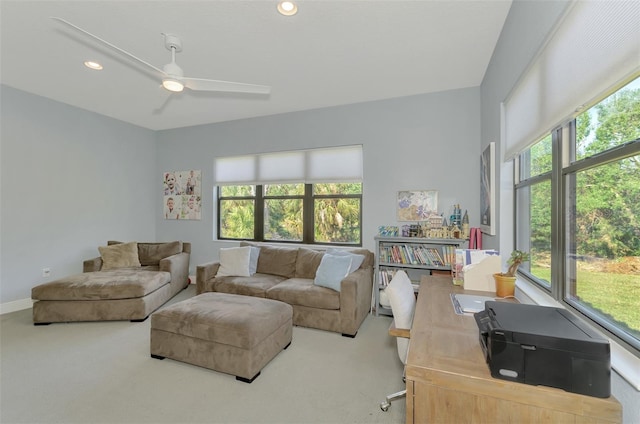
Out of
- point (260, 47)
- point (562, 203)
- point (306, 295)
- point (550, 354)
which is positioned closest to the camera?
point (550, 354)

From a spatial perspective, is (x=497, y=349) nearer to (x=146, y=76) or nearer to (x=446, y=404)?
(x=446, y=404)

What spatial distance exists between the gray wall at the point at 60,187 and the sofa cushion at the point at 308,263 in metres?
3.19

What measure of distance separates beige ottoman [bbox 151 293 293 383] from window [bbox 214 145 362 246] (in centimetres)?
176

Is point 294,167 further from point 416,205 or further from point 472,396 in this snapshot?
point 472,396

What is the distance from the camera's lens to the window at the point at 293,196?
12.8 ft

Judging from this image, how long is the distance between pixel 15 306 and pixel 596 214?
223 inches

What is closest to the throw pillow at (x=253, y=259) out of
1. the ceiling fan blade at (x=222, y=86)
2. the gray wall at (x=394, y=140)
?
the gray wall at (x=394, y=140)

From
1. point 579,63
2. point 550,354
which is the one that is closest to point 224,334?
point 550,354

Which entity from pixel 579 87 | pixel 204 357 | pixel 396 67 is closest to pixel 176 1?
pixel 396 67

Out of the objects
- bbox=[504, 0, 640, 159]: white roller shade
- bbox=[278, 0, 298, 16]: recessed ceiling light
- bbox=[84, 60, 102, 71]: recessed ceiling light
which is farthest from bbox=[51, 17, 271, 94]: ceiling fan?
bbox=[504, 0, 640, 159]: white roller shade

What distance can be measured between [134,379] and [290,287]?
5.09ft

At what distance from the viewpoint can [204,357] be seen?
2.17 metres

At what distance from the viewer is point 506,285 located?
6.10 ft

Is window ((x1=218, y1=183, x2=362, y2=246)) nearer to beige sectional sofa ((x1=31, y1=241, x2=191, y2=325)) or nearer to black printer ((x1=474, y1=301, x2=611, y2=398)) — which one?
beige sectional sofa ((x1=31, y1=241, x2=191, y2=325))
